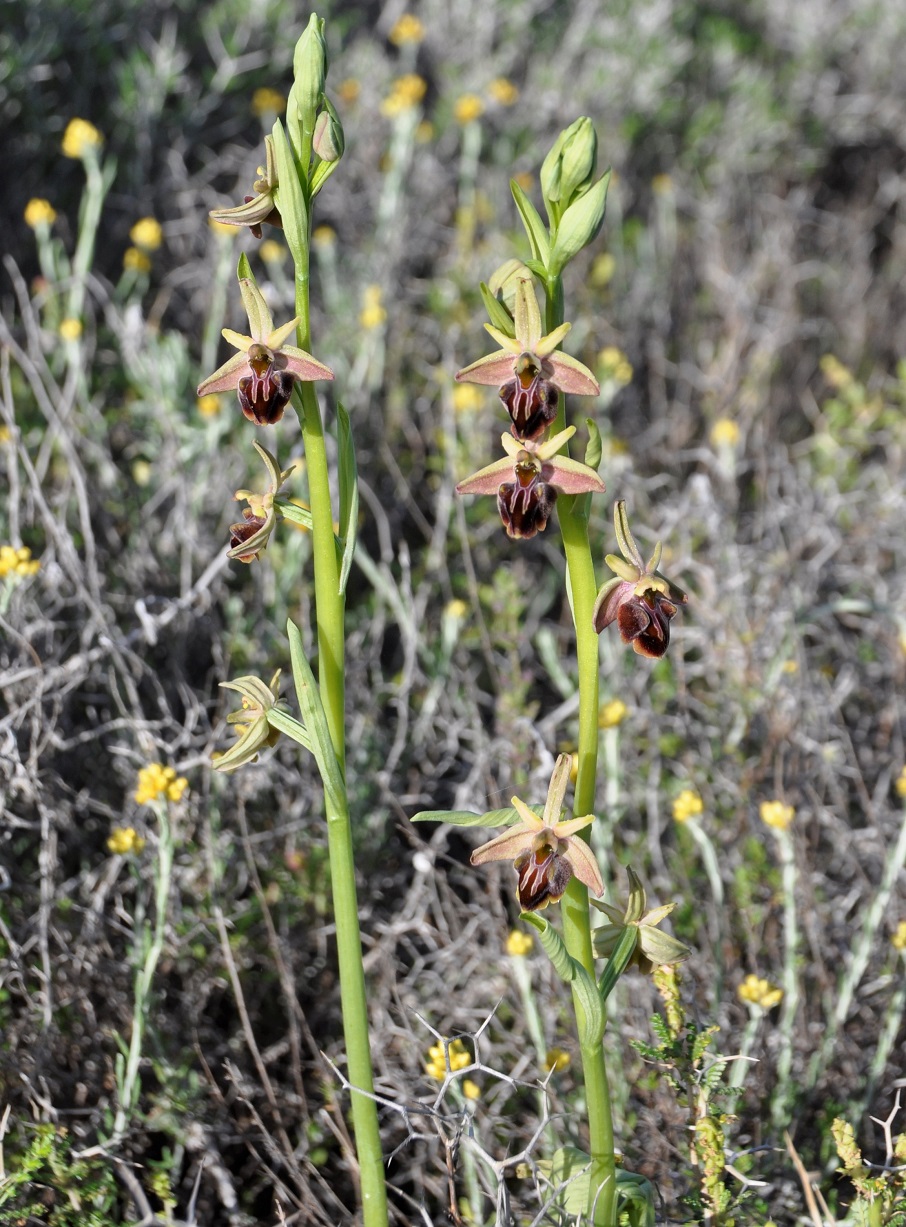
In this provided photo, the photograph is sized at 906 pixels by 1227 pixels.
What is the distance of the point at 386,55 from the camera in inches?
214

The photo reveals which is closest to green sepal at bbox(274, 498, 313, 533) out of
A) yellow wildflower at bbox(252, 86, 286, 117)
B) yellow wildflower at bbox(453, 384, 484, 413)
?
yellow wildflower at bbox(453, 384, 484, 413)

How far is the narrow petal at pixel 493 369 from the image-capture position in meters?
1.46

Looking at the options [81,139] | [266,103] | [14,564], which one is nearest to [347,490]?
[14,564]

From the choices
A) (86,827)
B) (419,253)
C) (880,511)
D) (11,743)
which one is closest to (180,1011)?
(86,827)

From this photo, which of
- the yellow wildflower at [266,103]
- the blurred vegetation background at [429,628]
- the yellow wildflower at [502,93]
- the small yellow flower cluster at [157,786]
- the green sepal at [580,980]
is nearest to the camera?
the green sepal at [580,980]

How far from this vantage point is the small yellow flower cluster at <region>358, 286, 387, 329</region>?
3.52 m

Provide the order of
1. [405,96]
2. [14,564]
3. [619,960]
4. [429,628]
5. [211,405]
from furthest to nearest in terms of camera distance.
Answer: [405,96] → [429,628] → [211,405] → [14,564] → [619,960]

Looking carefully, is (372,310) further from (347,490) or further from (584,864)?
(584,864)

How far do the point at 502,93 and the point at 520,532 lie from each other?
3.61 m

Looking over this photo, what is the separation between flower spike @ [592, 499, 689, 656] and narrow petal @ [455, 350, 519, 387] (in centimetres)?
22

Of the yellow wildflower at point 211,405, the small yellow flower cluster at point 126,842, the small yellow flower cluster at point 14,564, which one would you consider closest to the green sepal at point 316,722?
the small yellow flower cluster at point 126,842

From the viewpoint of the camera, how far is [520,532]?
148cm

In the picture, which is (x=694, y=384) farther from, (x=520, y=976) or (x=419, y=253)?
(x=520, y=976)

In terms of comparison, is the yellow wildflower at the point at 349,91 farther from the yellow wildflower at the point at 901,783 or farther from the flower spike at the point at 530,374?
the flower spike at the point at 530,374
